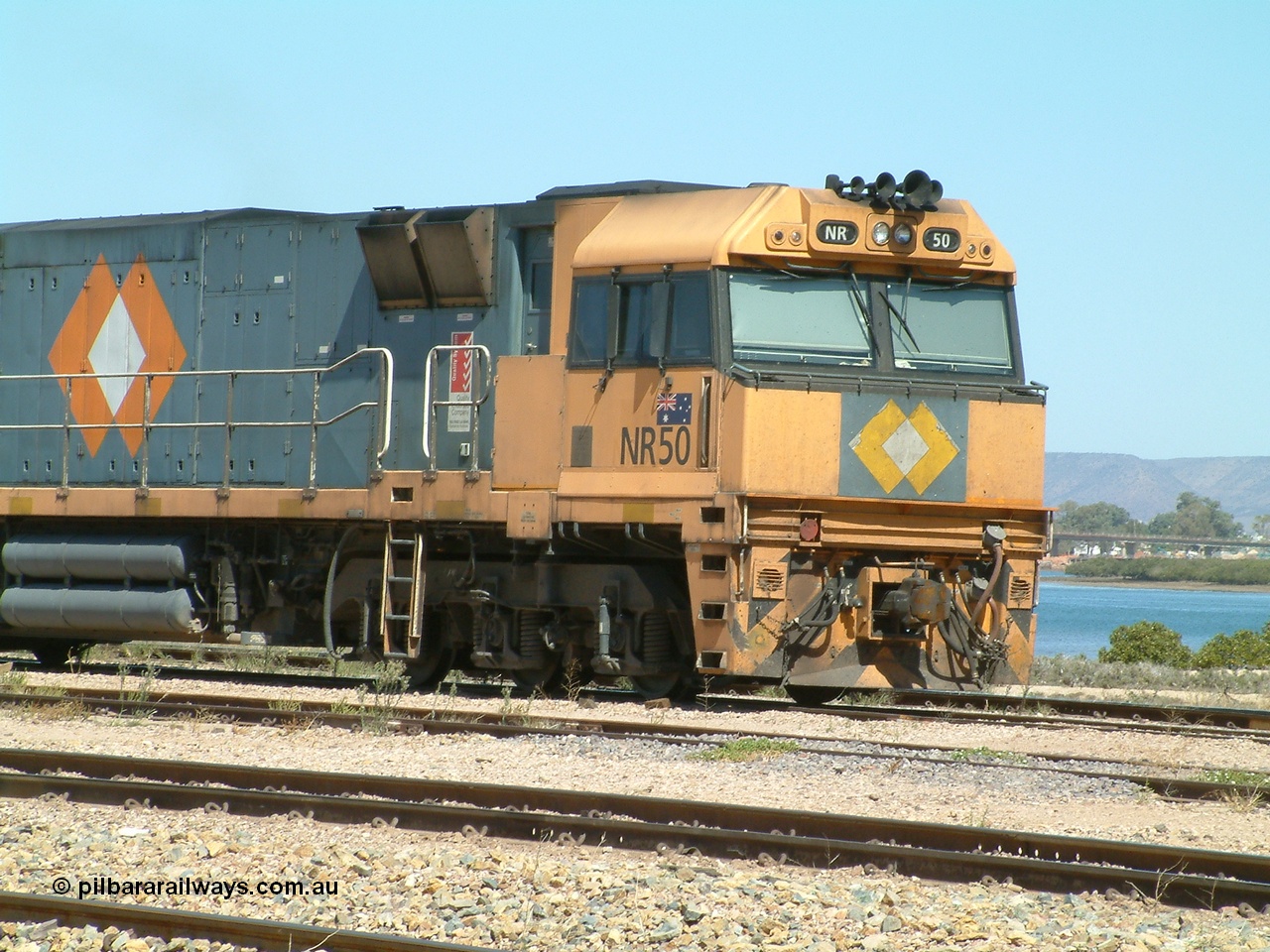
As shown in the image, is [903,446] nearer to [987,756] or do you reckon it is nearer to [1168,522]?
[987,756]

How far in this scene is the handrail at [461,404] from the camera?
11289 mm

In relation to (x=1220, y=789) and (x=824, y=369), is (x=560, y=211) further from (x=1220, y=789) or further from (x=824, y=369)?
(x=1220, y=789)

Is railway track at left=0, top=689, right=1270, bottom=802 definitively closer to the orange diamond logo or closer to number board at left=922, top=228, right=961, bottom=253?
the orange diamond logo

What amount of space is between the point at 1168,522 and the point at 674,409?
522 ft

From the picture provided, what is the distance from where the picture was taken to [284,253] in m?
12.8

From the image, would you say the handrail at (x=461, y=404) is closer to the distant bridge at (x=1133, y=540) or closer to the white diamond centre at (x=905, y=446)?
the white diamond centre at (x=905, y=446)

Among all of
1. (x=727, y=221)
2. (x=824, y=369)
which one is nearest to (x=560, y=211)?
(x=727, y=221)

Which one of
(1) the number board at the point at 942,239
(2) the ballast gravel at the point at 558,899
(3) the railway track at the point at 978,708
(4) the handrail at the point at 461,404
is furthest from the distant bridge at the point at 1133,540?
(2) the ballast gravel at the point at 558,899

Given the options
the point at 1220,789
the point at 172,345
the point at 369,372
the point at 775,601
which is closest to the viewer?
the point at 1220,789

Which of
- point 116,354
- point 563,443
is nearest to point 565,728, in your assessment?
point 563,443

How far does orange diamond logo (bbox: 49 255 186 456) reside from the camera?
13.4 m

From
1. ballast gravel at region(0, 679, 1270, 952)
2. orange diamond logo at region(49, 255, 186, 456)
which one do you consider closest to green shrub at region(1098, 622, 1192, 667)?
ballast gravel at region(0, 679, 1270, 952)

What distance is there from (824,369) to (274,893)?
5.77 meters

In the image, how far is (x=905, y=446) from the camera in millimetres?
10273
